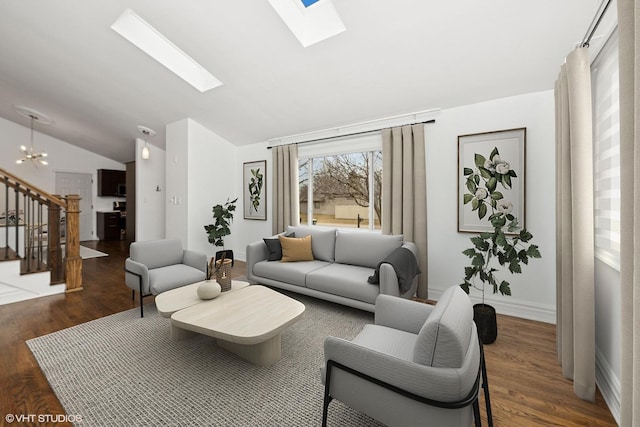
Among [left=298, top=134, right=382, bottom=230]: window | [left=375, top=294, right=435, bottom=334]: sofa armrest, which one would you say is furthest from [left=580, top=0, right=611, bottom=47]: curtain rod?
[left=298, top=134, right=382, bottom=230]: window

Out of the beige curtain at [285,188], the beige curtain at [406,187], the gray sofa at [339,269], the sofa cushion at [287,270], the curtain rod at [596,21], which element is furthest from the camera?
the beige curtain at [285,188]

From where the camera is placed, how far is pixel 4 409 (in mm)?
1622

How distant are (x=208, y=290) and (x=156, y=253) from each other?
4.91 feet

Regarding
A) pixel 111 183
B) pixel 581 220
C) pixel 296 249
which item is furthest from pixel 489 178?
pixel 111 183

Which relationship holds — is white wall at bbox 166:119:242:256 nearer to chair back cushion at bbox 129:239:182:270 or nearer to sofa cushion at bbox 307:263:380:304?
chair back cushion at bbox 129:239:182:270

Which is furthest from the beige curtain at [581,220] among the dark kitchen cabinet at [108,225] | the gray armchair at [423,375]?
the dark kitchen cabinet at [108,225]

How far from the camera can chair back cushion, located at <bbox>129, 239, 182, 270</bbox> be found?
10.6 feet

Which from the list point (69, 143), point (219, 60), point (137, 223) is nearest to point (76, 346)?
point (219, 60)

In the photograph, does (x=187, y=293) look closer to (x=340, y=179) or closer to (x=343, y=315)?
(x=343, y=315)

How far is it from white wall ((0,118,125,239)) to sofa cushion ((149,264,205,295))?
6.72 m

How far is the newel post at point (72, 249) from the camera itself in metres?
3.68

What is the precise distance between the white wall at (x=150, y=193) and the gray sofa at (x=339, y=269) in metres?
3.84

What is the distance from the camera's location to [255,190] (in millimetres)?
5297

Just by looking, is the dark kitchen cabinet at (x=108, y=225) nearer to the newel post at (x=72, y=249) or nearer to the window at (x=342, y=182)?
the newel post at (x=72, y=249)
